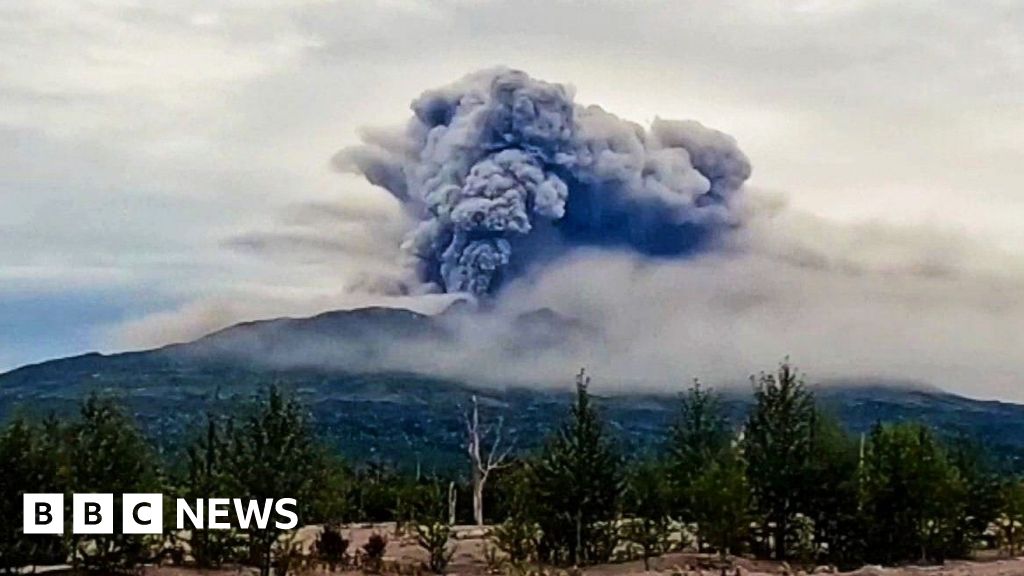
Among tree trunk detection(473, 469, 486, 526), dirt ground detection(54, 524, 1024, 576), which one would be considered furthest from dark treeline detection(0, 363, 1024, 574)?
tree trunk detection(473, 469, 486, 526)

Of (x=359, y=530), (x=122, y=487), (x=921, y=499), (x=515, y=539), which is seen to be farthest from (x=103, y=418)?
(x=921, y=499)

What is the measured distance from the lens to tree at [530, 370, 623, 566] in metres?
41.4

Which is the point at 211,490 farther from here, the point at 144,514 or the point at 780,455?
the point at 780,455

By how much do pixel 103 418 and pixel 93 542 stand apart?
10.6ft

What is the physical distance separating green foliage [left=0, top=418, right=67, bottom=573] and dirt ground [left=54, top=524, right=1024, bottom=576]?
3.24m

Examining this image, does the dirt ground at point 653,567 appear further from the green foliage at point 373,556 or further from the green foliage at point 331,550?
the green foliage at point 331,550

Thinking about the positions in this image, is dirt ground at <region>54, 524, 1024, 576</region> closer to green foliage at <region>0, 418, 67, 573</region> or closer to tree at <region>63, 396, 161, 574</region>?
tree at <region>63, 396, 161, 574</region>

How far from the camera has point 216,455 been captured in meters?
42.8

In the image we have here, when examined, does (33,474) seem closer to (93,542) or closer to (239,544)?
(93,542)

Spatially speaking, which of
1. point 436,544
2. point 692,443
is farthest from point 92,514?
point 692,443

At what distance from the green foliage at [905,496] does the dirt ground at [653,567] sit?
140cm

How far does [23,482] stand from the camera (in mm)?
34188

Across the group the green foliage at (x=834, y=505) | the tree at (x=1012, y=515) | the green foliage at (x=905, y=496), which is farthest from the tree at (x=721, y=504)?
the tree at (x=1012, y=515)

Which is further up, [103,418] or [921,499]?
[103,418]
